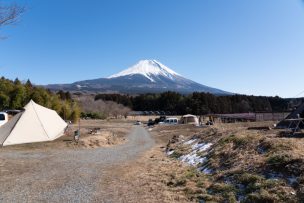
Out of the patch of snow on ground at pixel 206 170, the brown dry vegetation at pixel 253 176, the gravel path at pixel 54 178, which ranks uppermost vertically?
the brown dry vegetation at pixel 253 176

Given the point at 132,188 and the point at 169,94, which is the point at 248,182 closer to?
the point at 132,188

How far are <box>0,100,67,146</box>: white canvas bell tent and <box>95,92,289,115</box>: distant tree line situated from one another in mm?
85672

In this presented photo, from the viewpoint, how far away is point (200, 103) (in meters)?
112

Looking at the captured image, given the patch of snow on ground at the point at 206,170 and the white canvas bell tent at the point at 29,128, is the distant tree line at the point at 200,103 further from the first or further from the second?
the patch of snow on ground at the point at 206,170

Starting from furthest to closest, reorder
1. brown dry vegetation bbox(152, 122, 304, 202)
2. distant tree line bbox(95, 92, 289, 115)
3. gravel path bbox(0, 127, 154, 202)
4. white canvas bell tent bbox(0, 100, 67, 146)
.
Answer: distant tree line bbox(95, 92, 289, 115) → white canvas bell tent bbox(0, 100, 67, 146) → gravel path bbox(0, 127, 154, 202) → brown dry vegetation bbox(152, 122, 304, 202)

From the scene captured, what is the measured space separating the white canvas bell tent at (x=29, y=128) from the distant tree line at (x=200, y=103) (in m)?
85.7

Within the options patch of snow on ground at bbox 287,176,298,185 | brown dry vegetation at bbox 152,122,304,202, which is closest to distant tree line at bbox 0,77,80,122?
brown dry vegetation at bbox 152,122,304,202

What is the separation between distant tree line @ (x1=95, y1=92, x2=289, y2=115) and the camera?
113 m

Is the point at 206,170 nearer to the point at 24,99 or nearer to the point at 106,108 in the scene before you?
the point at 24,99

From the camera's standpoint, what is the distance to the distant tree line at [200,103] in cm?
11288

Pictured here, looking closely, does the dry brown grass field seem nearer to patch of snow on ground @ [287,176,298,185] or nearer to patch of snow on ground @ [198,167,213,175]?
patch of snow on ground @ [287,176,298,185]

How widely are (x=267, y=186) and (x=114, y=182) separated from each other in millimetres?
5289

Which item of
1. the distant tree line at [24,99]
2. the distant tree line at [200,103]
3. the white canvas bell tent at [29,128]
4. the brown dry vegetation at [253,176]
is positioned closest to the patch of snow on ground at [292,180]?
the brown dry vegetation at [253,176]

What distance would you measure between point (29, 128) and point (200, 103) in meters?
90.1
